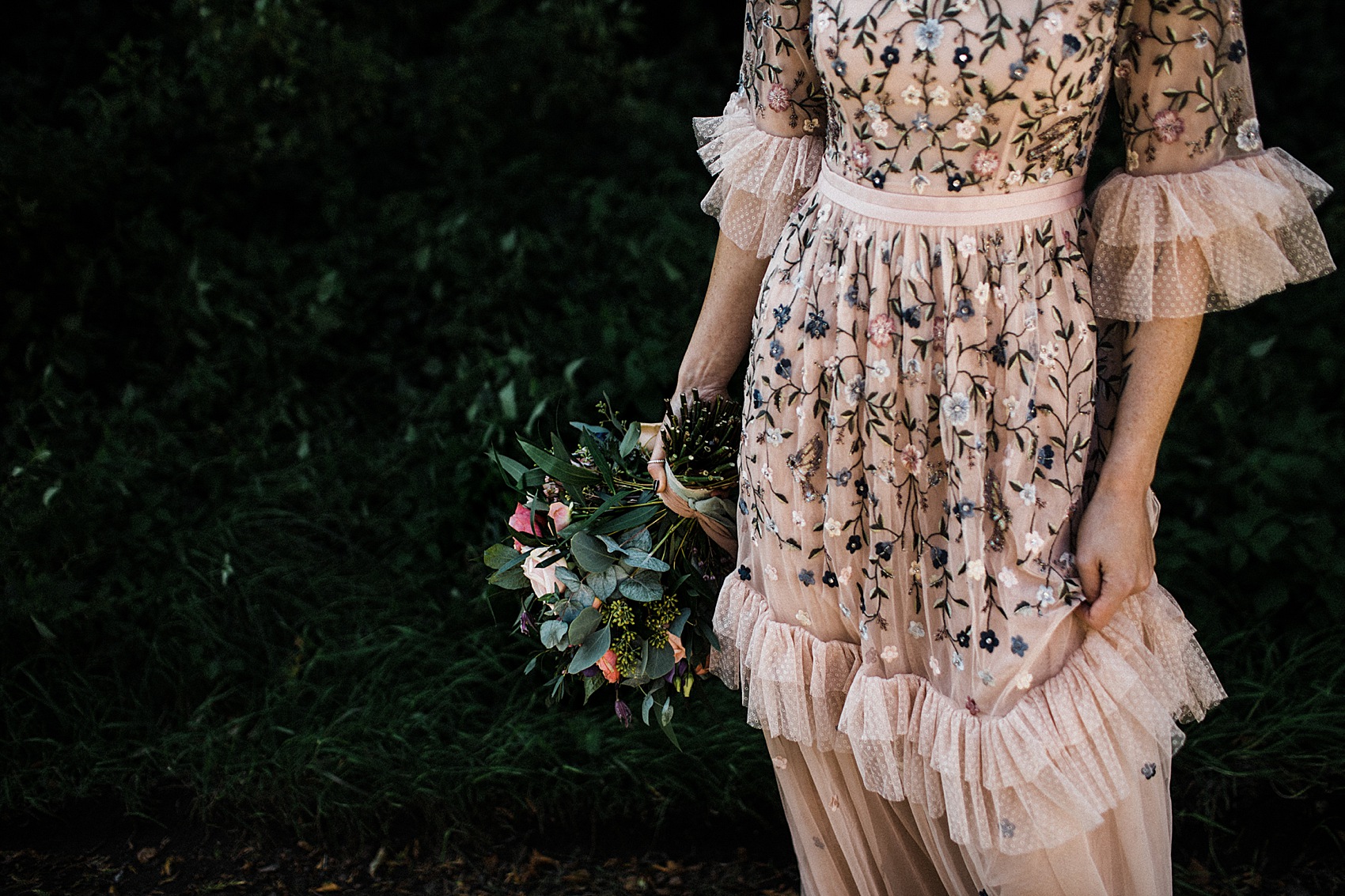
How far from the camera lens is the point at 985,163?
1244mm

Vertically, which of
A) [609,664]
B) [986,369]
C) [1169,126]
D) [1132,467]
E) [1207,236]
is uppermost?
[1169,126]

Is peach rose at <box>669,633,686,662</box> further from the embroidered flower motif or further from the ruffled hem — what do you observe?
the embroidered flower motif

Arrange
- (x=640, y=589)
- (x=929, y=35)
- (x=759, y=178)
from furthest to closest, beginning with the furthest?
(x=640, y=589) < (x=759, y=178) < (x=929, y=35)

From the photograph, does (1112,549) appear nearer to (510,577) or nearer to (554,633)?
(554,633)

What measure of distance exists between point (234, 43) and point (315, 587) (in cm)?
205

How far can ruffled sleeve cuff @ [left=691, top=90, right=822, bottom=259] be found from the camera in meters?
1.52

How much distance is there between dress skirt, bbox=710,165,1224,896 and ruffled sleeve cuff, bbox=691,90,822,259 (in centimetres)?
8

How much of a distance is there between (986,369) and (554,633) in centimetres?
76

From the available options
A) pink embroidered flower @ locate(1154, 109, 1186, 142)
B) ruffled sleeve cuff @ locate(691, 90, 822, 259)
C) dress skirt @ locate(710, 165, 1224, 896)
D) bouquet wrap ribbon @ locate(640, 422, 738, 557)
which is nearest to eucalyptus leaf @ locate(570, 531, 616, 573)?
bouquet wrap ribbon @ locate(640, 422, 738, 557)

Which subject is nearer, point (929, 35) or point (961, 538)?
point (929, 35)

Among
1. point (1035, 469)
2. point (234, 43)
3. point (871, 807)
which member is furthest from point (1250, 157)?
point (234, 43)

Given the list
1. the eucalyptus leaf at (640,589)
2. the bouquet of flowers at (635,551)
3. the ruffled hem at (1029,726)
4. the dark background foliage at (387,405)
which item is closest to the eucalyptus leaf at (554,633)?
the bouquet of flowers at (635,551)

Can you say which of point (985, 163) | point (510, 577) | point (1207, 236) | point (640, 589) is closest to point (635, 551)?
point (640, 589)

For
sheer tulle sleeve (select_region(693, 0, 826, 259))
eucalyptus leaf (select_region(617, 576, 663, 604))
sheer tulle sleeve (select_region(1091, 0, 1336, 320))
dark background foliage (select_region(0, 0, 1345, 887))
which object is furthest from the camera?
dark background foliage (select_region(0, 0, 1345, 887))
